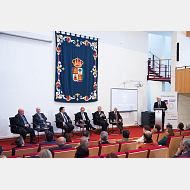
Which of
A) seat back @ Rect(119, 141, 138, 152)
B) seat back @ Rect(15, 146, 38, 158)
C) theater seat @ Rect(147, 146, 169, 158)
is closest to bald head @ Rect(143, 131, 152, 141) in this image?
seat back @ Rect(119, 141, 138, 152)

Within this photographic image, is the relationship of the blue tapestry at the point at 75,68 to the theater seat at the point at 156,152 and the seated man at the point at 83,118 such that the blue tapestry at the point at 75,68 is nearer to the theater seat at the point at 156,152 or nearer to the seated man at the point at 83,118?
the seated man at the point at 83,118

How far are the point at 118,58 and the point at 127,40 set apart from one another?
1.07 m

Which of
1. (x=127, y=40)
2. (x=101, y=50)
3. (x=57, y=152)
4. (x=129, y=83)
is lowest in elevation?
(x=57, y=152)

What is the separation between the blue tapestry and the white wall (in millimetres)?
225

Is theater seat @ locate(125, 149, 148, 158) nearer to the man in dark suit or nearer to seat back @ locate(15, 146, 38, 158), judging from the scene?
seat back @ locate(15, 146, 38, 158)

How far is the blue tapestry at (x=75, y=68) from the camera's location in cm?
727

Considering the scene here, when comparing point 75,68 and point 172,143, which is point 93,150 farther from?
point 75,68

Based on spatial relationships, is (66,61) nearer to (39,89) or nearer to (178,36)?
(39,89)

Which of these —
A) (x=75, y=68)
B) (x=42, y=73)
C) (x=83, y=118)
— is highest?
(x=75, y=68)

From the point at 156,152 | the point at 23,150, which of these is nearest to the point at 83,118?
the point at 23,150

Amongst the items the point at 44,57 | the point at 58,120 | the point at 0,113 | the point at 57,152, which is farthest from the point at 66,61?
the point at 57,152

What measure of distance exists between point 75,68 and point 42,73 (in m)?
1.35

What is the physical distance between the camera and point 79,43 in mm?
7711

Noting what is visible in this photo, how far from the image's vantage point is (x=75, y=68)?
25.0 ft
